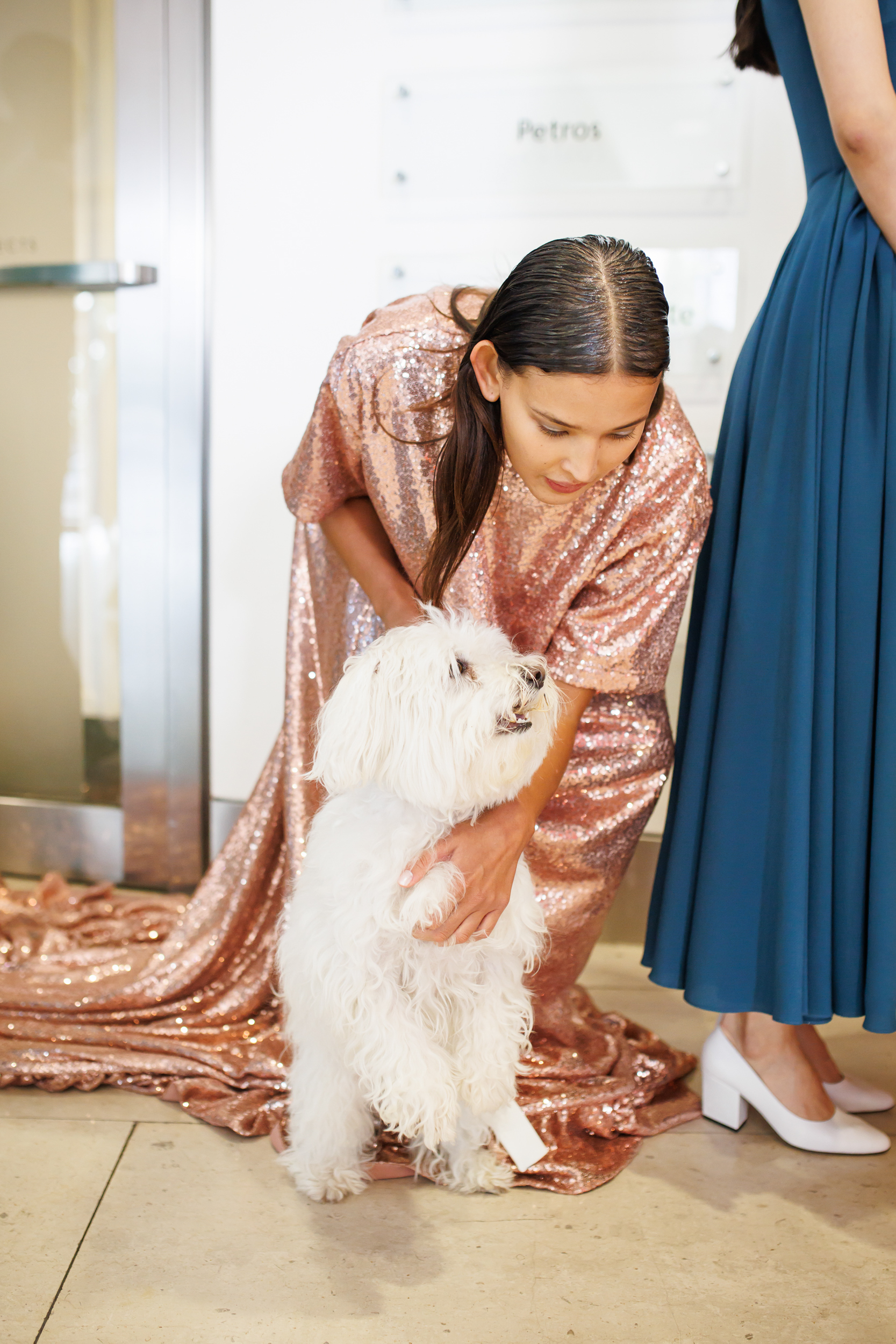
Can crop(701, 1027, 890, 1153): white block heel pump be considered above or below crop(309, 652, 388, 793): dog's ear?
below

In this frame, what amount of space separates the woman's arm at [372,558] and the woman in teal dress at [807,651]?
0.42 meters

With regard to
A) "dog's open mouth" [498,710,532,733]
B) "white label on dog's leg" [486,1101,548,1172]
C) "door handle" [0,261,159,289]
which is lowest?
"white label on dog's leg" [486,1101,548,1172]

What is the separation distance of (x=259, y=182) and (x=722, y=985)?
1705mm

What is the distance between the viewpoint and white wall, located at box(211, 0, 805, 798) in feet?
6.30

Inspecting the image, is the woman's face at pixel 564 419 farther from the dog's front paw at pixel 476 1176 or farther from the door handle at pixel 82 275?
the door handle at pixel 82 275

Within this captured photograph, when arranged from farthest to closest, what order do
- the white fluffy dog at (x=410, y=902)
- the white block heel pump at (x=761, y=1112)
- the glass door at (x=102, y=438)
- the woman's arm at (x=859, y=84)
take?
the glass door at (x=102, y=438)
the white block heel pump at (x=761, y=1112)
the woman's arm at (x=859, y=84)
the white fluffy dog at (x=410, y=902)

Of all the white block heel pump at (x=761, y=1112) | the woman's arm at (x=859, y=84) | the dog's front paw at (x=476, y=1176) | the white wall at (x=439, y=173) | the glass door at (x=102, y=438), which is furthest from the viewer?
the glass door at (x=102, y=438)

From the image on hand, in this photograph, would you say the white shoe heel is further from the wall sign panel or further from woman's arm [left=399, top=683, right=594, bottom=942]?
the wall sign panel

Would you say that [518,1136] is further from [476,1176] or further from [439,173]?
[439,173]

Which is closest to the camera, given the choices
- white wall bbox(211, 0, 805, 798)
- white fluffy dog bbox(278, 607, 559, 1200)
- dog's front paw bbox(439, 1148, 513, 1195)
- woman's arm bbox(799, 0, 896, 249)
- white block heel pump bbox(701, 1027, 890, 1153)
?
white fluffy dog bbox(278, 607, 559, 1200)

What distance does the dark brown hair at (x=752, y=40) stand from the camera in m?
1.44

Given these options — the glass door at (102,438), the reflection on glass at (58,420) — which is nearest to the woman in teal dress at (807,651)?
the glass door at (102,438)

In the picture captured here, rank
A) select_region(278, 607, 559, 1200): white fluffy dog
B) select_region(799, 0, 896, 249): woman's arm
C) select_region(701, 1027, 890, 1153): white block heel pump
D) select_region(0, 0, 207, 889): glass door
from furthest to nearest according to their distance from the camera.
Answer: select_region(0, 0, 207, 889): glass door → select_region(701, 1027, 890, 1153): white block heel pump → select_region(799, 0, 896, 249): woman's arm → select_region(278, 607, 559, 1200): white fluffy dog

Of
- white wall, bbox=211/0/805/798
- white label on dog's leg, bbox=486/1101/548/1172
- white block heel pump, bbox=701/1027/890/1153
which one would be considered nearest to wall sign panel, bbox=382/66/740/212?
white wall, bbox=211/0/805/798
